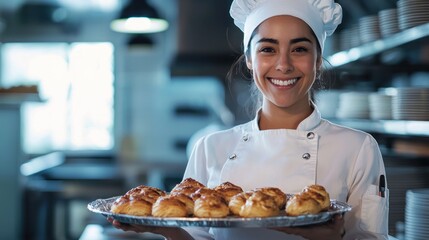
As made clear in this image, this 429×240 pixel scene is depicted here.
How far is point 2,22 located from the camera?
9.36 metres

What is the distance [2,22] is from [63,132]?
170 centimetres

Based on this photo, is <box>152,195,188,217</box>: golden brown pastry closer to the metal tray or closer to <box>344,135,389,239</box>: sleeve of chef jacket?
the metal tray

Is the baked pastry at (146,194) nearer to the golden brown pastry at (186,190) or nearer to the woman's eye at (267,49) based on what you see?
the golden brown pastry at (186,190)

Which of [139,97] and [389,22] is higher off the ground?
[389,22]

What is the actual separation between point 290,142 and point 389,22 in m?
1.23

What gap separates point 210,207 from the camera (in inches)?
62.6

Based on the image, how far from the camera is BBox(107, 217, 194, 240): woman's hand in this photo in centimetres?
160

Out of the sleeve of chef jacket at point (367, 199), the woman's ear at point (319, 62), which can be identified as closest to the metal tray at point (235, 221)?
the sleeve of chef jacket at point (367, 199)

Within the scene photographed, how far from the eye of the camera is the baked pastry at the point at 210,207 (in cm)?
158

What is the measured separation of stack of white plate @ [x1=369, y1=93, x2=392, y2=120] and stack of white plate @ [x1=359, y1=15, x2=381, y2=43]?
294 millimetres

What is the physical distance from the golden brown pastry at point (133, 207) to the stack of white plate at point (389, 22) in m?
1.66

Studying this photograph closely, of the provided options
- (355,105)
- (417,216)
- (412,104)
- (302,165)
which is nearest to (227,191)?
(302,165)

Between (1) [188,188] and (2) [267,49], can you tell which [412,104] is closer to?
(2) [267,49]

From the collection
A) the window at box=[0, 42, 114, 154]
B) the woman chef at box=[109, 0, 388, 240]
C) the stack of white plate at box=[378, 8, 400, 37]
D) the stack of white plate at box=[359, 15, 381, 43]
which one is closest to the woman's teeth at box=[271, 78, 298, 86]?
the woman chef at box=[109, 0, 388, 240]
